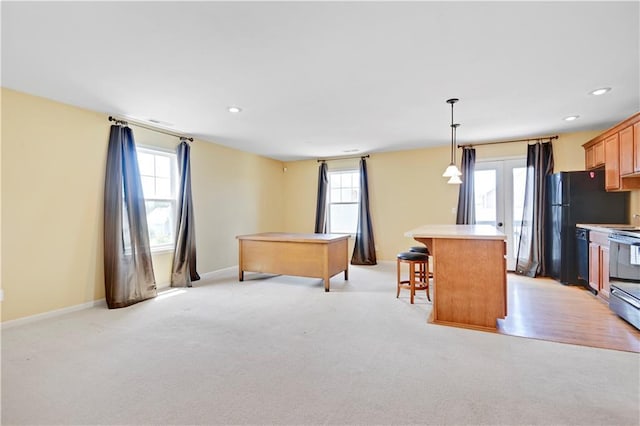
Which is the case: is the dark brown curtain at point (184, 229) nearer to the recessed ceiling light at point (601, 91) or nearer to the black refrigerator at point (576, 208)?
the recessed ceiling light at point (601, 91)

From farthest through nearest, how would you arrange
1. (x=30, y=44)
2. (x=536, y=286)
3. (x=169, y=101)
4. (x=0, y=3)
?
(x=536, y=286)
(x=169, y=101)
(x=30, y=44)
(x=0, y=3)

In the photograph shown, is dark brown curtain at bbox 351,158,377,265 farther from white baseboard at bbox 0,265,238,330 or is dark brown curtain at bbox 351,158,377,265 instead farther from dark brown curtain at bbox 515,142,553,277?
white baseboard at bbox 0,265,238,330

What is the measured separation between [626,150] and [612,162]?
39 cm

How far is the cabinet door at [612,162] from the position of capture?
3.89 meters

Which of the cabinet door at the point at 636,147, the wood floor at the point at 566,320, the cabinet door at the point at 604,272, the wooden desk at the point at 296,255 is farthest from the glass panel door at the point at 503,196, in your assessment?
the wooden desk at the point at 296,255

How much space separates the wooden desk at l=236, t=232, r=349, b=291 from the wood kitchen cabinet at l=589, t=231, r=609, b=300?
10.7 feet

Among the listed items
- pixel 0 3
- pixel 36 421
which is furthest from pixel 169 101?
pixel 36 421

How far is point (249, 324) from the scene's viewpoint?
308 cm

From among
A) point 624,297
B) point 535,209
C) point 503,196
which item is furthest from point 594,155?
point 624,297

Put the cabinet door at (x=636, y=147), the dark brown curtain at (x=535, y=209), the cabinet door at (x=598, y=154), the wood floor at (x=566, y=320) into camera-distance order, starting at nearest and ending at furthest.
Result: the wood floor at (x=566, y=320) → the cabinet door at (x=636, y=147) → the cabinet door at (x=598, y=154) → the dark brown curtain at (x=535, y=209)

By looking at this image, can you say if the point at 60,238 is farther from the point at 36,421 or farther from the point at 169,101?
the point at 36,421

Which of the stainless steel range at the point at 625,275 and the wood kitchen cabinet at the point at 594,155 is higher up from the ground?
the wood kitchen cabinet at the point at 594,155

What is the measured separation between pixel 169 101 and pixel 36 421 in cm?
298

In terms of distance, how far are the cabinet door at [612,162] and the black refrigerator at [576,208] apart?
24 centimetres
